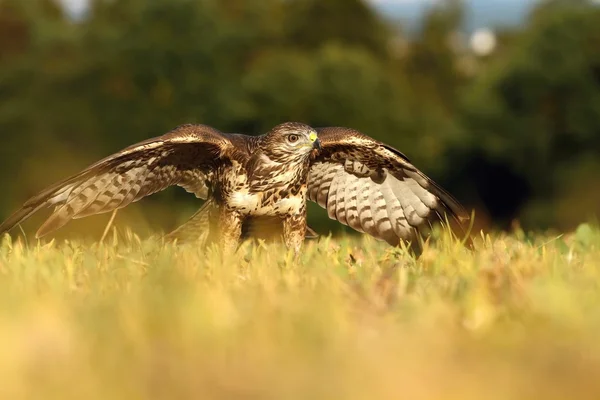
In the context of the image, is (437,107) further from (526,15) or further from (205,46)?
(205,46)

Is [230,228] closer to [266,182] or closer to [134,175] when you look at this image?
[266,182]

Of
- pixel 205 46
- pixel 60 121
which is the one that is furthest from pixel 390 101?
pixel 60 121

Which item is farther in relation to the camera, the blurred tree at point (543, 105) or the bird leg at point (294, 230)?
the blurred tree at point (543, 105)

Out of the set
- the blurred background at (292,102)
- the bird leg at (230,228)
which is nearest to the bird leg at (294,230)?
the bird leg at (230,228)

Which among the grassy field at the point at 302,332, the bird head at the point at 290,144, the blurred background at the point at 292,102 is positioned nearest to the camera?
the grassy field at the point at 302,332

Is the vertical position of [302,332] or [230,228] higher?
[302,332]

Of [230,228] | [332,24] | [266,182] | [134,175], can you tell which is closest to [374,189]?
[266,182]

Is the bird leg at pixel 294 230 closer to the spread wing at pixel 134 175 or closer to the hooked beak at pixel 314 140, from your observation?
the hooked beak at pixel 314 140
